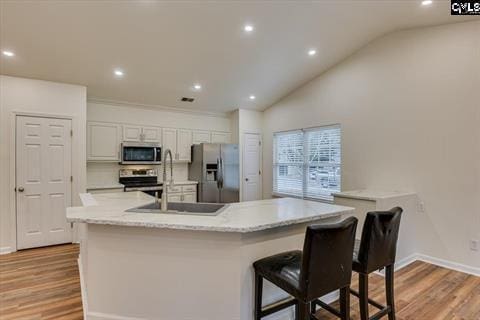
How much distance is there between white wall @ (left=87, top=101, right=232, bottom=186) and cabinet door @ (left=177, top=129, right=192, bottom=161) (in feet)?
0.52

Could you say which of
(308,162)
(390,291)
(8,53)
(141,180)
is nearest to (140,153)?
(141,180)

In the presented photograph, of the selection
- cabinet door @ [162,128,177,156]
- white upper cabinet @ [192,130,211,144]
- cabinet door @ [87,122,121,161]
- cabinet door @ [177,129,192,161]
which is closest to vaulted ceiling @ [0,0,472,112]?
cabinet door @ [87,122,121,161]

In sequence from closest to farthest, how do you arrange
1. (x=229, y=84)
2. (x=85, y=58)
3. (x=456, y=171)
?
(x=456, y=171) < (x=85, y=58) < (x=229, y=84)

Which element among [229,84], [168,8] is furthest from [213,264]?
[229,84]

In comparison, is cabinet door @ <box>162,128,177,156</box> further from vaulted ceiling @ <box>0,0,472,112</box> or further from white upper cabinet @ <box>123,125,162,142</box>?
vaulted ceiling @ <box>0,0,472,112</box>

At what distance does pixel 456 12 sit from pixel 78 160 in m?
5.75

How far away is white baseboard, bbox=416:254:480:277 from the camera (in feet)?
10.2

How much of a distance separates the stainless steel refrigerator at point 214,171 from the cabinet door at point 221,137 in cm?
64

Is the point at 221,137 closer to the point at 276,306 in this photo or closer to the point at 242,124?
the point at 242,124

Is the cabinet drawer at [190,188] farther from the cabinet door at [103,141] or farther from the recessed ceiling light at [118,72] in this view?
the recessed ceiling light at [118,72]

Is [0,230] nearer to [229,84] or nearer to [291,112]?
Result: [229,84]

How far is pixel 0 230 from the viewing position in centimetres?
373

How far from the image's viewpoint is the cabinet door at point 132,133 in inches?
198

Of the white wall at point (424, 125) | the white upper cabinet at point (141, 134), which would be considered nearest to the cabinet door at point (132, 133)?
the white upper cabinet at point (141, 134)
